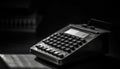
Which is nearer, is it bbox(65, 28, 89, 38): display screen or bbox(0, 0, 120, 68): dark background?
bbox(65, 28, 89, 38): display screen

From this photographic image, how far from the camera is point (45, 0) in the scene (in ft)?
5.16

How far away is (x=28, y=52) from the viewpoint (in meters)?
1.19

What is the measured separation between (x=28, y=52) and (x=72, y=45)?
0.20 m

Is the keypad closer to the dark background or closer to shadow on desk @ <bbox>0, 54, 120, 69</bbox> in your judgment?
shadow on desk @ <bbox>0, 54, 120, 69</bbox>

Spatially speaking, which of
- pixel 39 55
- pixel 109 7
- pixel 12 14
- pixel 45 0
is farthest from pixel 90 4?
pixel 39 55

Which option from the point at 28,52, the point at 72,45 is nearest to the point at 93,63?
the point at 72,45

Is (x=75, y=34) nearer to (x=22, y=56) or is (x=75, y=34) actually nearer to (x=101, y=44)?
(x=101, y=44)

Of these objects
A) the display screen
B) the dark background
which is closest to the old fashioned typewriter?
the display screen

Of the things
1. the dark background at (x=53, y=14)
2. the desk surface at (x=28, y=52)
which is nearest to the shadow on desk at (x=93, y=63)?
the desk surface at (x=28, y=52)

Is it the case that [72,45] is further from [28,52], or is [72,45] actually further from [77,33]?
[28,52]

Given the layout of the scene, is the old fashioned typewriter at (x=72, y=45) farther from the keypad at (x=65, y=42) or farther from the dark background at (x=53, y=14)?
the dark background at (x=53, y=14)

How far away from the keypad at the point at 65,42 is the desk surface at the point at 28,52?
2.2 inches

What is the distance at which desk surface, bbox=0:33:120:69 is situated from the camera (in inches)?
41.6

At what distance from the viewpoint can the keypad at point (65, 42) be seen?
1.07 m
